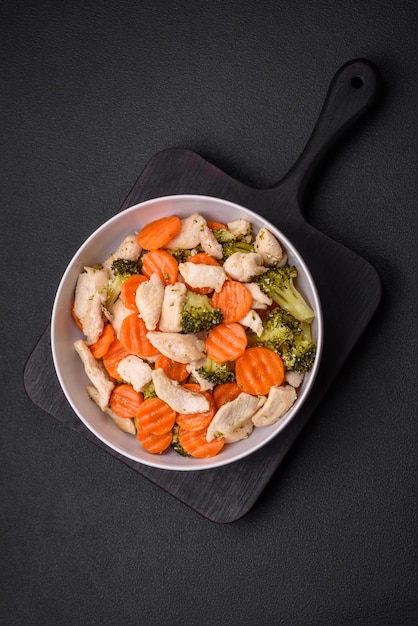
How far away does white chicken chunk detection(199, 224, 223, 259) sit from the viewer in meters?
2.89

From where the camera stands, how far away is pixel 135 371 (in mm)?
2939

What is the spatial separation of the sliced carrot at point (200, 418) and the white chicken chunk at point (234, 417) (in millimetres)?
42

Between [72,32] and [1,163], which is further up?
[72,32]

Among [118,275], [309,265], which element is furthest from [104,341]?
[309,265]

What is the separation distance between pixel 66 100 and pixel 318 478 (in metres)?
2.20

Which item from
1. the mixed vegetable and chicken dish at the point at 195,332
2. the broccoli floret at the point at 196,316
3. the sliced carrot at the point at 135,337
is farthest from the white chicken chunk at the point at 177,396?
the broccoli floret at the point at 196,316

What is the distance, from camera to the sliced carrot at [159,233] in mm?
2924

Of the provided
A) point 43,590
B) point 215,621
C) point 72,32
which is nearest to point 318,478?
point 215,621

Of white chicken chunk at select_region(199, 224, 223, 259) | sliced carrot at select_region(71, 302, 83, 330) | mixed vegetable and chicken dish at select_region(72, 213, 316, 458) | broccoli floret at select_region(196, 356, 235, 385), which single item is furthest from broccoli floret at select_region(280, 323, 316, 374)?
sliced carrot at select_region(71, 302, 83, 330)

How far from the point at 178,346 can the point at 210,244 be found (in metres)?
0.44

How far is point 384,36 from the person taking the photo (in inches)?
128

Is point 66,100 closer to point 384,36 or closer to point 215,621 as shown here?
point 384,36

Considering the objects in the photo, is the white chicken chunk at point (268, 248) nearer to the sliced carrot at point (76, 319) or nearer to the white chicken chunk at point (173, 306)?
the white chicken chunk at point (173, 306)

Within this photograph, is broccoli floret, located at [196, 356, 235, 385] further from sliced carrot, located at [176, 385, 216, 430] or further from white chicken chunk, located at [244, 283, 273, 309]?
white chicken chunk, located at [244, 283, 273, 309]
